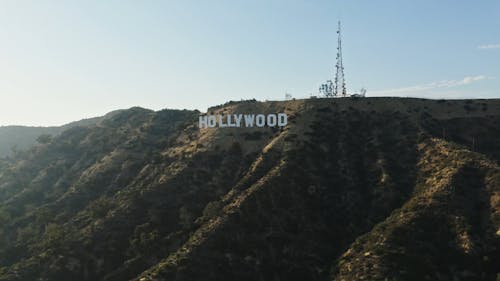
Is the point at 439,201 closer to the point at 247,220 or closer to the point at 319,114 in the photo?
the point at 247,220

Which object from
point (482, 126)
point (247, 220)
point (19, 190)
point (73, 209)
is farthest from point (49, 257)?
point (482, 126)

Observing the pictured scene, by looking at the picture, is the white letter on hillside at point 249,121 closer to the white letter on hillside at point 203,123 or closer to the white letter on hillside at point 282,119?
the white letter on hillside at point 282,119

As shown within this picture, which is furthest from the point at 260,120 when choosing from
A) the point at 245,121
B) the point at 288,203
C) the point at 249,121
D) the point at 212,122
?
the point at 288,203

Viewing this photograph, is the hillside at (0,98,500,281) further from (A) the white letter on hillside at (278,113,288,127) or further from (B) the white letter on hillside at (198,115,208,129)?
(B) the white letter on hillside at (198,115,208,129)

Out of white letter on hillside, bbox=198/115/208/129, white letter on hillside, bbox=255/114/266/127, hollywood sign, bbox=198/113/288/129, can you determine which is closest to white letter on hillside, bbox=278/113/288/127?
hollywood sign, bbox=198/113/288/129

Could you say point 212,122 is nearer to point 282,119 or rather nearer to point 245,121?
point 245,121

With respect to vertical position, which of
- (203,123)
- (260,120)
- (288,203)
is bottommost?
(288,203)
